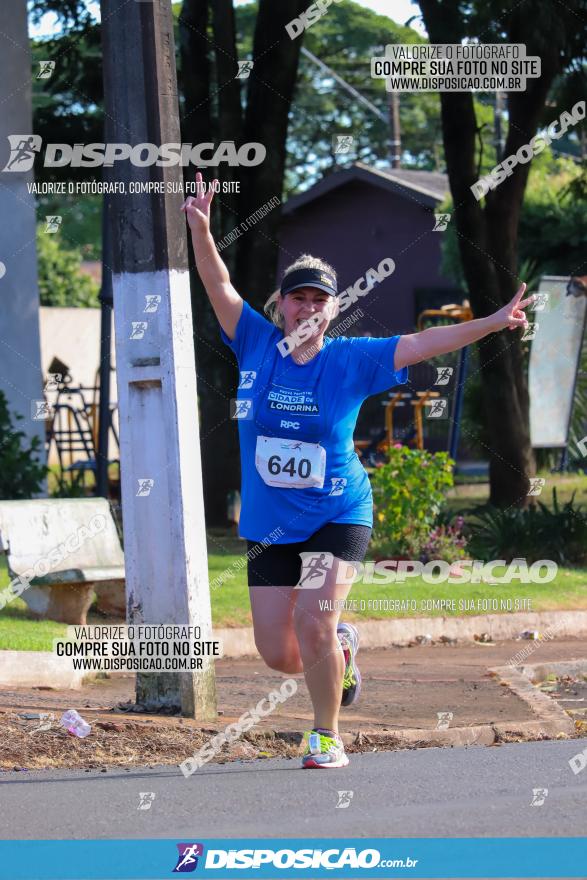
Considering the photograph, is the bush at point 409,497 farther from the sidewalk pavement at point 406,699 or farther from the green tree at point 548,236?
the green tree at point 548,236

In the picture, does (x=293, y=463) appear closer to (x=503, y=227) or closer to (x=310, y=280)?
(x=310, y=280)

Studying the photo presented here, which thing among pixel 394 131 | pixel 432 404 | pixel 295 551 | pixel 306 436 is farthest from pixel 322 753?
pixel 394 131

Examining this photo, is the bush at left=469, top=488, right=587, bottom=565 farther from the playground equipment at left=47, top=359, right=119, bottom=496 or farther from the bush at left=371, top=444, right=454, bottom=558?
the playground equipment at left=47, top=359, right=119, bottom=496

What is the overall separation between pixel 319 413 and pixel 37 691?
332 cm

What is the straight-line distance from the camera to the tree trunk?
17.4 metres

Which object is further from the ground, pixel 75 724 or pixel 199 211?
pixel 199 211

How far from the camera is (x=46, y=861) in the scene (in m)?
5.29

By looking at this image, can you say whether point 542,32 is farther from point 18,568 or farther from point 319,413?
point 319,413

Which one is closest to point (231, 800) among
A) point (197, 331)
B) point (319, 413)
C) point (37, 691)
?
point (319, 413)

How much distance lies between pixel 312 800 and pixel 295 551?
1221 millimetres

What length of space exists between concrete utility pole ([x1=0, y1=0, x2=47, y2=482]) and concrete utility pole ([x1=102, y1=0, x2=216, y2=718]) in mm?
9084

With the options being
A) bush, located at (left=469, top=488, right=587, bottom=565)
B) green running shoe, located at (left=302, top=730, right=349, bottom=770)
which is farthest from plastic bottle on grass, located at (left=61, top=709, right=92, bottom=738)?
bush, located at (left=469, top=488, right=587, bottom=565)

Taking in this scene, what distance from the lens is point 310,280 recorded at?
6.99m

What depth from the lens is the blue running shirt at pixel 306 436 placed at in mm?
6906
